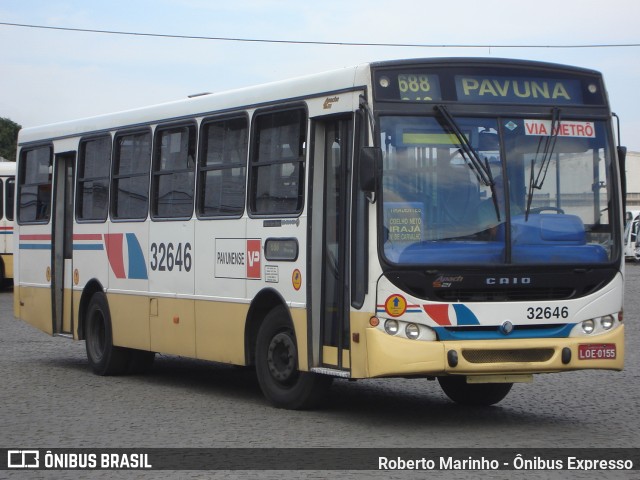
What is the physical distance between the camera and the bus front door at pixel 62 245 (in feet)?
55.9

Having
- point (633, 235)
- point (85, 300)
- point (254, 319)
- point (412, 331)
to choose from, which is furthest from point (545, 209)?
point (633, 235)

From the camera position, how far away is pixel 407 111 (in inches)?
427

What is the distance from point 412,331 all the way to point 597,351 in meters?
1.67

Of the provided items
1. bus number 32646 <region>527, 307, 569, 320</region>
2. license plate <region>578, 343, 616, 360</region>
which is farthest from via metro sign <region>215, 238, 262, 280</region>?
license plate <region>578, 343, 616, 360</region>

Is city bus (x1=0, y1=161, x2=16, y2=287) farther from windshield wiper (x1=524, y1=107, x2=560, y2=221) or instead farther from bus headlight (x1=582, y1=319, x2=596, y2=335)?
bus headlight (x1=582, y1=319, x2=596, y2=335)

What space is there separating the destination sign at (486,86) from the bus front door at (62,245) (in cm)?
726

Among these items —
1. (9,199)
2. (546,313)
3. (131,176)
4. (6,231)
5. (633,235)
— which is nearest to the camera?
(546,313)

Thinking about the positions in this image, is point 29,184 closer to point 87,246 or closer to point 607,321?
point 87,246

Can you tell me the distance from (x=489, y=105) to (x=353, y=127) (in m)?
1.17

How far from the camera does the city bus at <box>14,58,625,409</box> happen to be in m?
10.7

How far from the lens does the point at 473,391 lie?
12797mm

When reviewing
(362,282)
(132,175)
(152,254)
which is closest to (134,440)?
(362,282)

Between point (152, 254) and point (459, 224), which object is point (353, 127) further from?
point (152, 254)

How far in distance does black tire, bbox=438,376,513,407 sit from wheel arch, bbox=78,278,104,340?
207 inches
